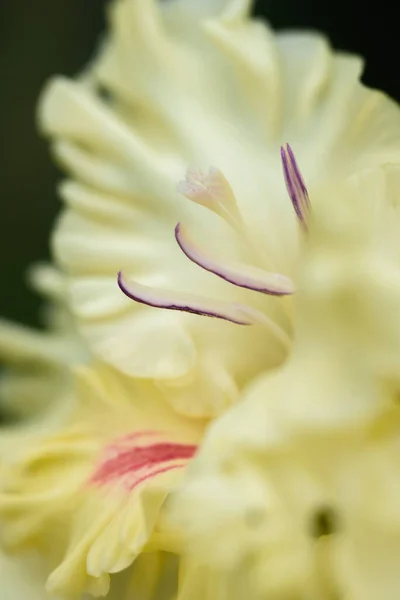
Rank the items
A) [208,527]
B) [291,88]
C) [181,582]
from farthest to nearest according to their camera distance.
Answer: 1. [291,88]
2. [181,582]
3. [208,527]

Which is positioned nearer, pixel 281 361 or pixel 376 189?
pixel 376 189

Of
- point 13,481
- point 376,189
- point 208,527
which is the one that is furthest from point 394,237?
point 13,481

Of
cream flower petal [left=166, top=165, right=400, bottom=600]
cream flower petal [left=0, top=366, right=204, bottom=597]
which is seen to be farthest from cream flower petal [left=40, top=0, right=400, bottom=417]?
cream flower petal [left=166, top=165, right=400, bottom=600]

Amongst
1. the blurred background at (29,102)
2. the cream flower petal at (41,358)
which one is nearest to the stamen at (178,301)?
the cream flower petal at (41,358)

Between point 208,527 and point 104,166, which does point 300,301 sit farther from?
point 104,166

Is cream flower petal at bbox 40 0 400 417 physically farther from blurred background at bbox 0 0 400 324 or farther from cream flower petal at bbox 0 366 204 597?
blurred background at bbox 0 0 400 324

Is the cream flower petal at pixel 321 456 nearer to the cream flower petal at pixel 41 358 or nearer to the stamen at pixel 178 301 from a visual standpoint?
the stamen at pixel 178 301

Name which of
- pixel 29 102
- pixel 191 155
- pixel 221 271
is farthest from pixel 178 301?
pixel 29 102

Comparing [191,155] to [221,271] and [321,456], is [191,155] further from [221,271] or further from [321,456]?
[321,456]
